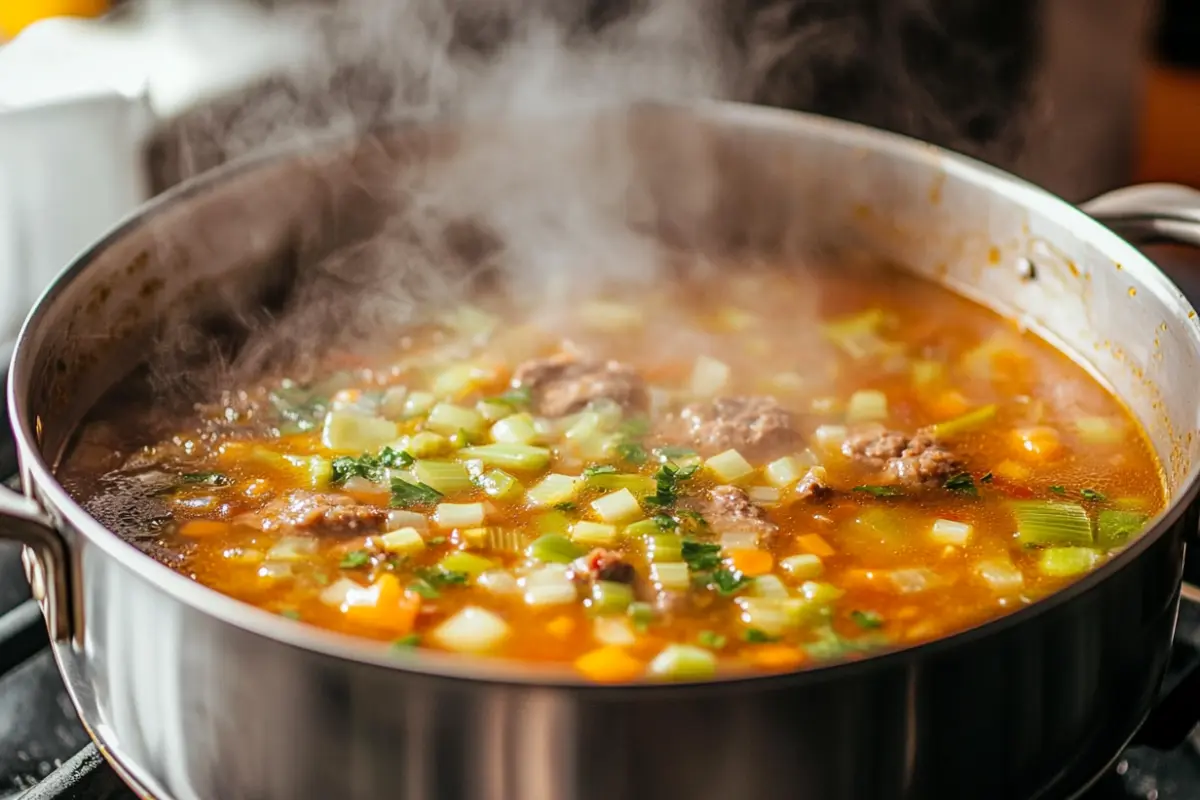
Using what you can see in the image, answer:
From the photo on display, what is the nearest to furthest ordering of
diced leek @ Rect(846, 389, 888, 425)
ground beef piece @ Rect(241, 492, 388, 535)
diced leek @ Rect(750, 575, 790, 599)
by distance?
diced leek @ Rect(750, 575, 790, 599), ground beef piece @ Rect(241, 492, 388, 535), diced leek @ Rect(846, 389, 888, 425)

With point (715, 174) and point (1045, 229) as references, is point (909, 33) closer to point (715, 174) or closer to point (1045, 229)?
point (715, 174)

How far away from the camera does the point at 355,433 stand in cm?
220

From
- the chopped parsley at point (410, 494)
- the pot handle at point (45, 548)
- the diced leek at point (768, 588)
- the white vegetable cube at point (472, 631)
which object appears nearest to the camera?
the pot handle at point (45, 548)

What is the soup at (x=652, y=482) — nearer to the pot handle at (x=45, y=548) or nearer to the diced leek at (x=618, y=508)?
the diced leek at (x=618, y=508)

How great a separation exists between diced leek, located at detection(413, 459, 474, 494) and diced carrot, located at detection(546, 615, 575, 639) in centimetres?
39

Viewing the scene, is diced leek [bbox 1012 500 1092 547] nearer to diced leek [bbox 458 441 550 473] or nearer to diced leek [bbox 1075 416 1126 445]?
diced leek [bbox 1075 416 1126 445]

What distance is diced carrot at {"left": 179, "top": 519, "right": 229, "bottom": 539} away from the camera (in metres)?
1.92

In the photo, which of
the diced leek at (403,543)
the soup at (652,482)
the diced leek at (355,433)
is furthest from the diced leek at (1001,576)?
the diced leek at (355,433)

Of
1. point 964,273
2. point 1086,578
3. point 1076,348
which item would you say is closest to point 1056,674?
point 1086,578

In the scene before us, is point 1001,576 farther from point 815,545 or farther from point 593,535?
point 593,535

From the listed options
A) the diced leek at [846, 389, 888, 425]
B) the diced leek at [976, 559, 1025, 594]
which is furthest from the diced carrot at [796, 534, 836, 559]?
the diced leek at [846, 389, 888, 425]

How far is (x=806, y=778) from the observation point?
1279mm

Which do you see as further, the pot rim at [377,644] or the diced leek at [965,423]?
the diced leek at [965,423]

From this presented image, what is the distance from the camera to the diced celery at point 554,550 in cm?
185
